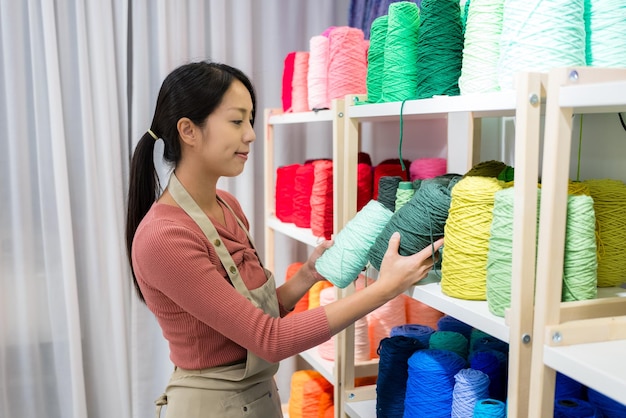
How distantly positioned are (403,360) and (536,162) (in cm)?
61

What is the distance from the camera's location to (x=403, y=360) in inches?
50.3

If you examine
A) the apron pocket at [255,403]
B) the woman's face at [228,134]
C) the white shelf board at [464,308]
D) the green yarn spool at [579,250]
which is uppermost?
the woman's face at [228,134]

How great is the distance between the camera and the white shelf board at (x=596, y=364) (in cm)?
68

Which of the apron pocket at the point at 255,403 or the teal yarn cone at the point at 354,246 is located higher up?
the teal yarn cone at the point at 354,246

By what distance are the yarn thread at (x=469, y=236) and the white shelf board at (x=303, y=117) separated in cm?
66

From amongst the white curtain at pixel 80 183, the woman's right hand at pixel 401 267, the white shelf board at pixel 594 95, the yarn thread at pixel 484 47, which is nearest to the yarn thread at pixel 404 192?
the woman's right hand at pixel 401 267

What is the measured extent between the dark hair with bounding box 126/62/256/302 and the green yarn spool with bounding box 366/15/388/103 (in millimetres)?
277

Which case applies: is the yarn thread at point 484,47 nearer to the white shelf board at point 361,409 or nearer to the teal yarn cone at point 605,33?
the teal yarn cone at point 605,33

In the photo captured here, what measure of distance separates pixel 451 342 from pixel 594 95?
0.72m

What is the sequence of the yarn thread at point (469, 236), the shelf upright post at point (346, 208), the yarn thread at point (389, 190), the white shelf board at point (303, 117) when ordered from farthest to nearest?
the white shelf board at point (303, 117) < the shelf upright post at point (346, 208) < the yarn thread at point (389, 190) < the yarn thread at point (469, 236)

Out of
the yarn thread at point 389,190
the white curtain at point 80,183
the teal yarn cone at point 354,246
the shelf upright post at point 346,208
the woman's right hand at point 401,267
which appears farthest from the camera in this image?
the white curtain at point 80,183

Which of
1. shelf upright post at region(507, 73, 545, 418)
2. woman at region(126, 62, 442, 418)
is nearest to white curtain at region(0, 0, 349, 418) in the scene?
woman at region(126, 62, 442, 418)

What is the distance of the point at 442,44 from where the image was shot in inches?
44.8

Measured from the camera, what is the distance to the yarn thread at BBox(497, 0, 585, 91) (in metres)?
0.85
